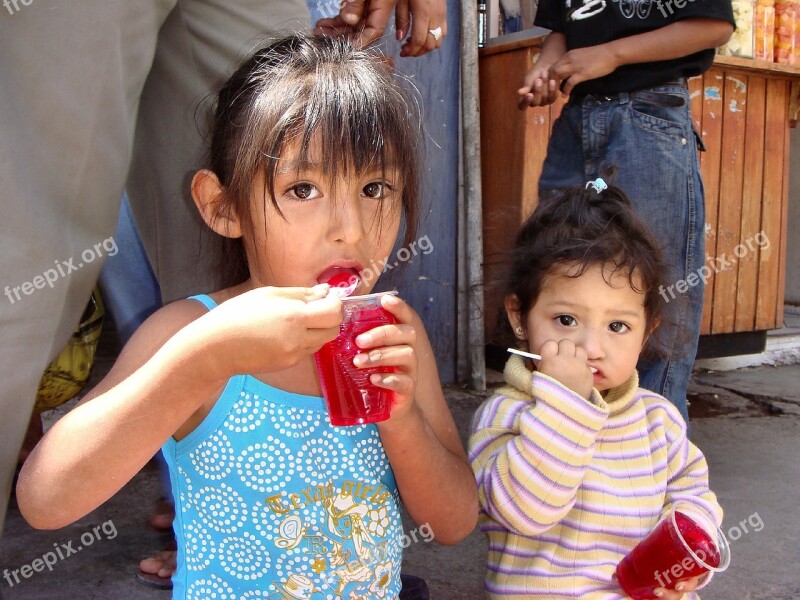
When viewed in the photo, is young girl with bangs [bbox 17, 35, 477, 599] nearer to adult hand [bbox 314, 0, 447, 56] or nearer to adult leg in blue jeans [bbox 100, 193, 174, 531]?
adult hand [bbox 314, 0, 447, 56]

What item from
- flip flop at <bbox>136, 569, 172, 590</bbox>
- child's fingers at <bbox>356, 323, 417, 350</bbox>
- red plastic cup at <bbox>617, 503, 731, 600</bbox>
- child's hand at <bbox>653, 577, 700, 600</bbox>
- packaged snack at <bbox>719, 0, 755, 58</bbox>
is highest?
packaged snack at <bbox>719, 0, 755, 58</bbox>

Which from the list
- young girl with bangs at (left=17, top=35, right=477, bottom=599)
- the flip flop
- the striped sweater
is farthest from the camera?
the flip flop

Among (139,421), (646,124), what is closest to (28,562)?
(139,421)

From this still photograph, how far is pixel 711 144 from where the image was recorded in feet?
15.8

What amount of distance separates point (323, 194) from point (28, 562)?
1644 mm

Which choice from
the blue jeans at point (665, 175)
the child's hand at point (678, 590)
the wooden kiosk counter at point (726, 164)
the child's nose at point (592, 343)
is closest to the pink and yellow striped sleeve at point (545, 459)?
the child's nose at point (592, 343)

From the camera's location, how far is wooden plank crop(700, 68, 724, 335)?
4.74m

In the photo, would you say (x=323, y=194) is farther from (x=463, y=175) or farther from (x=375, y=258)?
(x=463, y=175)

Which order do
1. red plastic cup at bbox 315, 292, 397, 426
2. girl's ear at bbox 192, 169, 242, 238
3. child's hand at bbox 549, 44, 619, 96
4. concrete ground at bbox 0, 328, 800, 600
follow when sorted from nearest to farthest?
red plastic cup at bbox 315, 292, 397, 426, girl's ear at bbox 192, 169, 242, 238, concrete ground at bbox 0, 328, 800, 600, child's hand at bbox 549, 44, 619, 96

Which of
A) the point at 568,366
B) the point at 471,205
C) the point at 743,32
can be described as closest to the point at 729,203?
the point at 743,32

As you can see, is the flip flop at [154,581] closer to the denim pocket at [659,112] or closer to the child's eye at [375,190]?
the child's eye at [375,190]

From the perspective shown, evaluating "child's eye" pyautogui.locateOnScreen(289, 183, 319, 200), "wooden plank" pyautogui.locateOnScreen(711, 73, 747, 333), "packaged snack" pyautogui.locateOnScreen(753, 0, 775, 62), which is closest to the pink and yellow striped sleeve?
"child's eye" pyautogui.locateOnScreen(289, 183, 319, 200)

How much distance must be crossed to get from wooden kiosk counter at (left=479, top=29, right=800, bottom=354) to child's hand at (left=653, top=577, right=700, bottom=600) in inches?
107

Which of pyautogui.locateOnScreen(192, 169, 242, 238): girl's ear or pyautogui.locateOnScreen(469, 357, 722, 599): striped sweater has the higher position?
pyautogui.locateOnScreen(192, 169, 242, 238): girl's ear
